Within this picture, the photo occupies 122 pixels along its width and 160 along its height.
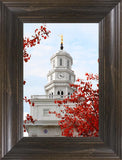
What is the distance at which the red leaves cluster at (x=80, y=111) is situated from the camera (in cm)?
164

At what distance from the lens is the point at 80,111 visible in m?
1.79

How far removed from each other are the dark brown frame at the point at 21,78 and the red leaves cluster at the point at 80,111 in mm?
826

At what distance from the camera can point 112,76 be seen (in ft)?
2.42

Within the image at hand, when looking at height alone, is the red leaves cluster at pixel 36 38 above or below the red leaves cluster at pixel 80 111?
above

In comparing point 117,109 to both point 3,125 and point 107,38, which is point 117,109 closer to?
point 107,38

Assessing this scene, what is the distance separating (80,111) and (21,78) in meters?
1.07

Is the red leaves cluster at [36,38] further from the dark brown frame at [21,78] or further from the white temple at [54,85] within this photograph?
the dark brown frame at [21,78]

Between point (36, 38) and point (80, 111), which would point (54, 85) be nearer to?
point (36, 38)

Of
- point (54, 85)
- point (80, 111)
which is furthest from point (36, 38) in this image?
point (80, 111)

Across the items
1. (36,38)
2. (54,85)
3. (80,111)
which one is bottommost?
(80,111)

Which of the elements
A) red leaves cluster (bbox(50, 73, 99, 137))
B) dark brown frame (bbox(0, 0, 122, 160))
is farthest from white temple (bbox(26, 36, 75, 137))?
dark brown frame (bbox(0, 0, 122, 160))

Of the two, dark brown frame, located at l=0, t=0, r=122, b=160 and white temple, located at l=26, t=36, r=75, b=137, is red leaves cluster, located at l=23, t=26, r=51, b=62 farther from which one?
dark brown frame, located at l=0, t=0, r=122, b=160

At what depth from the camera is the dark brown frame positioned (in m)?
0.70

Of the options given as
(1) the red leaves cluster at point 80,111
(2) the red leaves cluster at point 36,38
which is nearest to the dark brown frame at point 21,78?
(2) the red leaves cluster at point 36,38
